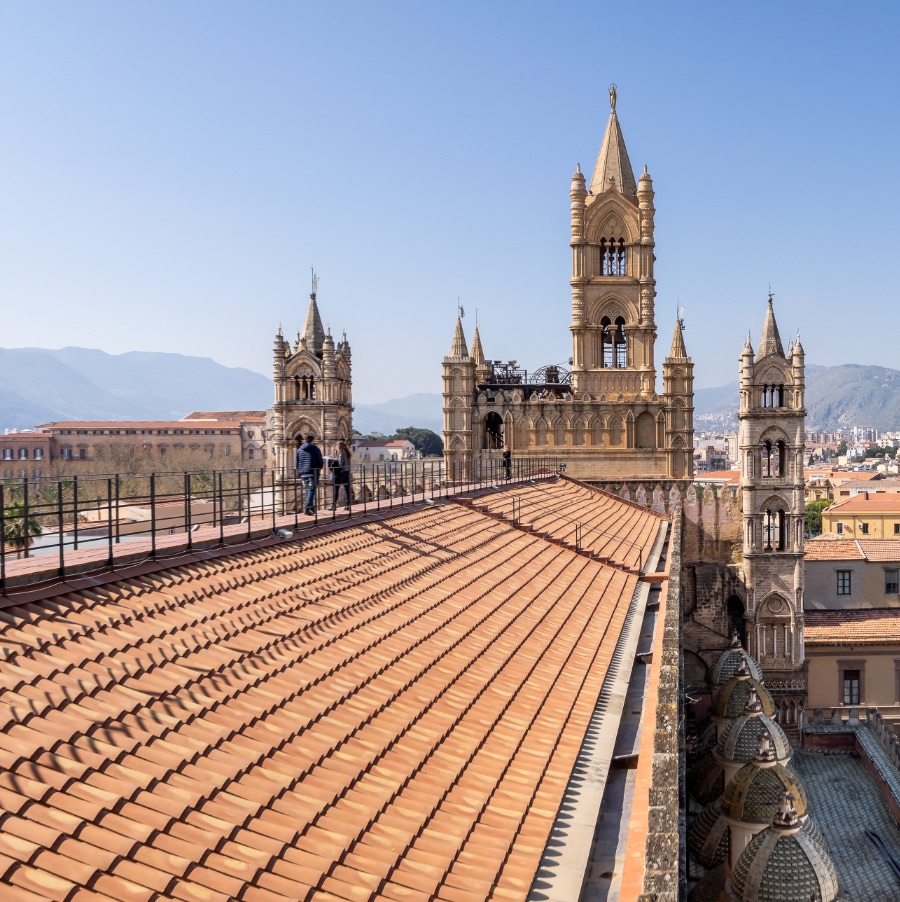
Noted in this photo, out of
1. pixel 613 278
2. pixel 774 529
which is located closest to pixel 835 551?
pixel 774 529

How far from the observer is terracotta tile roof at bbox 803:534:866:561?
40094mm

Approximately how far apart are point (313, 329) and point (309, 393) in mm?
2580

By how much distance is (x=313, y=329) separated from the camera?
32219 mm

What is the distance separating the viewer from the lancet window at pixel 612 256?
40500 millimetres

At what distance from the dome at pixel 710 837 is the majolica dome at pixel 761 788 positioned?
3.21 feet

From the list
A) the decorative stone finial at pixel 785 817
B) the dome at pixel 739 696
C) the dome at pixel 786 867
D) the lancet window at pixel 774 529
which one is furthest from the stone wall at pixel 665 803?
the lancet window at pixel 774 529

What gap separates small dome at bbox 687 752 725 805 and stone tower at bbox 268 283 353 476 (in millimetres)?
16325

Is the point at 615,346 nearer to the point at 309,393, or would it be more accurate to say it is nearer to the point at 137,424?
the point at 309,393

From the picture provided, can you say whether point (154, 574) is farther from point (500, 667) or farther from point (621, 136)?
point (621, 136)

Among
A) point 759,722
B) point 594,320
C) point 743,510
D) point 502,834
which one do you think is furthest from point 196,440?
point 502,834

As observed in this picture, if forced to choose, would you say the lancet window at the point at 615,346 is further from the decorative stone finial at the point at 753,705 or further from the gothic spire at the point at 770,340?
the decorative stone finial at the point at 753,705

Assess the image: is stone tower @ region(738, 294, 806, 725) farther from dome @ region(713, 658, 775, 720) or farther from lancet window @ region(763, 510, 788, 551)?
dome @ region(713, 658, 775, 720)

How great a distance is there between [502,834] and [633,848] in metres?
0.88

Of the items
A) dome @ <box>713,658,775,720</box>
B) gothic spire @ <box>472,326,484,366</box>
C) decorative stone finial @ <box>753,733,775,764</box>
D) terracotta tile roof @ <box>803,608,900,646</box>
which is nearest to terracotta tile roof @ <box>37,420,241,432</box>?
gothic spire @ <box>472,326,484,366</box>
